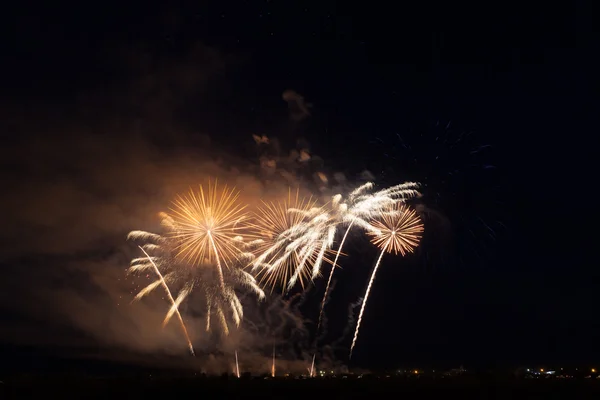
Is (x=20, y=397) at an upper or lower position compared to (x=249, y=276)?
lower

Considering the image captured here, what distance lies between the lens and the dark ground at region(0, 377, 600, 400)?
3827 cm

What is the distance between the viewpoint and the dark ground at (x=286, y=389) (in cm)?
3827

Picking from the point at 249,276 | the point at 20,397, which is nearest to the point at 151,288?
the point at 249,276

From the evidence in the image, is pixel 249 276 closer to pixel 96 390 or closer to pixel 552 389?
pixel 96 390

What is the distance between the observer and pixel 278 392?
4138 cm

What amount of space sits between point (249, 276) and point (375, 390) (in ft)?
44.9

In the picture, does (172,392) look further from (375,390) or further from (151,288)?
(375,390)

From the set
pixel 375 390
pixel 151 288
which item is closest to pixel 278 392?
pixel 375 390

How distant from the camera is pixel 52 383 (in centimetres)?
3944

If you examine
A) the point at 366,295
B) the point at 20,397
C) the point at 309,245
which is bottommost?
the point at 20,397

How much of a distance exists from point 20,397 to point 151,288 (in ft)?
37.8

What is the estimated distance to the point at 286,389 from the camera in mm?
41750

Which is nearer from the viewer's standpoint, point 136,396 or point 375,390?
point 136,396

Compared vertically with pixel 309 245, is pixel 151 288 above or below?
below
